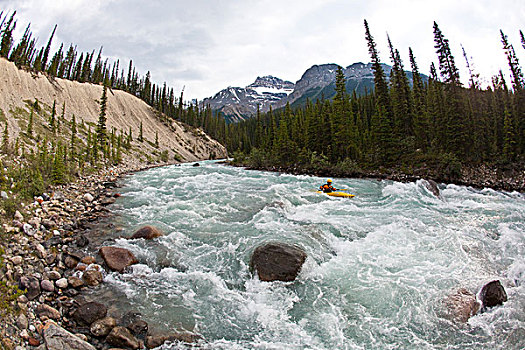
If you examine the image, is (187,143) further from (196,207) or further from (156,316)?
(156,316)

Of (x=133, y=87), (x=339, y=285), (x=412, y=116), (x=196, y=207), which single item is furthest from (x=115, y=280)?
(x=133, y=87)

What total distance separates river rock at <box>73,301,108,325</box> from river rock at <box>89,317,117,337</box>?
7.0 inches

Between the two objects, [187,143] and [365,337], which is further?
[187,143]

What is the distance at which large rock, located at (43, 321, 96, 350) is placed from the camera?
4.27m

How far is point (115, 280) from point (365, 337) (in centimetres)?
613

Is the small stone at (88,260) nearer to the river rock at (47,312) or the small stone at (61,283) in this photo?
the small stone at (61,283)

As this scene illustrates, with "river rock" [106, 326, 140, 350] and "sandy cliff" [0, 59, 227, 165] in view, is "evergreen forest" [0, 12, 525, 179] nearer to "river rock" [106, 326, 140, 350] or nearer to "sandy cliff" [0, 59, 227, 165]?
"sandy cliff" [0, 59, 227, 165]

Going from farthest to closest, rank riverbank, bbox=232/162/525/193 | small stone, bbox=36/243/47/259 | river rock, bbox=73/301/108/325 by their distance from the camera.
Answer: riverbank, bbox=232/162/525/193, small stone, bbox=36/243/47/259, river rock, bbox=73/301/108/325

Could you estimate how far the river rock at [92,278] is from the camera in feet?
21.1

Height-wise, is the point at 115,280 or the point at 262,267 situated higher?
the point at 262,267

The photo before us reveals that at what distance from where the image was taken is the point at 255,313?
5781 mm

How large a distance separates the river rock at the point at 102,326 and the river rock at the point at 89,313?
177 millimetres

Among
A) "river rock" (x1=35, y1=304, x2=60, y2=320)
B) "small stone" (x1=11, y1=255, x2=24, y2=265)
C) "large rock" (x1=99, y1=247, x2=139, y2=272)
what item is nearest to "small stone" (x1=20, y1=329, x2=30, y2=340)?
"river rock" (x1=35, y1=304, x2=60, y2=320)

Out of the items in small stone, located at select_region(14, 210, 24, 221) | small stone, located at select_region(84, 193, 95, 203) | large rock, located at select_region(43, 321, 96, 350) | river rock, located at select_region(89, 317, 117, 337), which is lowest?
river rock, located at select_region(89, 317, 117, 337)
